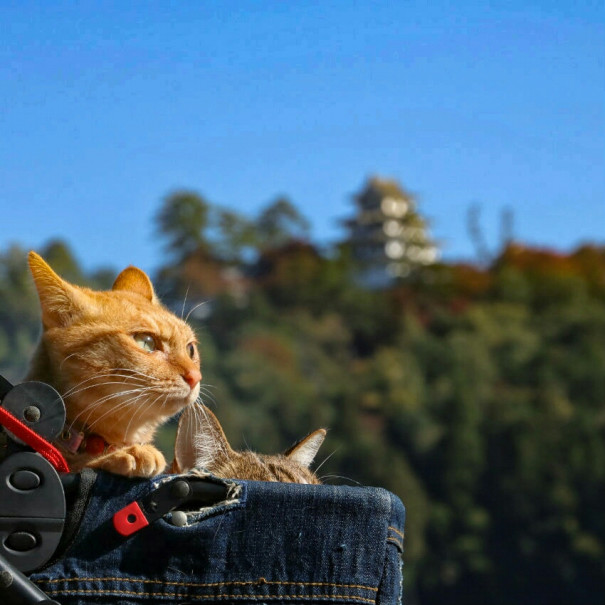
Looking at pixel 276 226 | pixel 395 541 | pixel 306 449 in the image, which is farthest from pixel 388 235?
pixel 395 541

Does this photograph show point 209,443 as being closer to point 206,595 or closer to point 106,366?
point 106,366

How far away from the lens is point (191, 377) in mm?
2896

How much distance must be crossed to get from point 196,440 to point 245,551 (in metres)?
0.96

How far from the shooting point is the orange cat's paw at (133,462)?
7.46 ft

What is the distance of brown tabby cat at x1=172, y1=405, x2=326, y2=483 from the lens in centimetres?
314

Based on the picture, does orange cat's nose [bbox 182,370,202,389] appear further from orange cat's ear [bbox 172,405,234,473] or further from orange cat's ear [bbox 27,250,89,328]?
orange cat's ear [bbox 27,250,89,328]

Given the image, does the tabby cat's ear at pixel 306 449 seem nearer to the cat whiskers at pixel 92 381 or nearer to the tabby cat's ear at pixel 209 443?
the tabby cat's ear at pixel 209 443

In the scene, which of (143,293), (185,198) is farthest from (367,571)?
(185,198)

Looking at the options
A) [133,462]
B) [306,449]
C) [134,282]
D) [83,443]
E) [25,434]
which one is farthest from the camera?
[306,449]

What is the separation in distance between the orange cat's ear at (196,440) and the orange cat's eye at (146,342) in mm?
266

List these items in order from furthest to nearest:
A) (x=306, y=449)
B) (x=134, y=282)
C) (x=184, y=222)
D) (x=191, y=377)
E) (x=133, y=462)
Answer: (x=184, y=222) < (x=306, y=449) < (x=134, y=282) < (x=191, y=377) < (x=133, y=462)

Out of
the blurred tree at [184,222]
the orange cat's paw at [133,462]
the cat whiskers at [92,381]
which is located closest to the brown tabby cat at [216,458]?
the cat whiskers at [92,381]

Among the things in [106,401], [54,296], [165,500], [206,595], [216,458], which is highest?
[54,296]

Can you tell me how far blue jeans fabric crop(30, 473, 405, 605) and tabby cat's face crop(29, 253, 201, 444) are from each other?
1.47 feet
